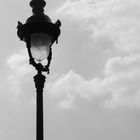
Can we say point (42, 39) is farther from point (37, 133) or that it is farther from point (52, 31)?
point (37, 133)

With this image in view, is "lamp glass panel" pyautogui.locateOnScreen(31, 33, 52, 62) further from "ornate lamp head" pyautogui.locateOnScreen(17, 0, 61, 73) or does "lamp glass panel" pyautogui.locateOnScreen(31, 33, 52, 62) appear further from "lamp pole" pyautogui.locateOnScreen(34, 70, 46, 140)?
"lamp pole" pyautogui.locateOnScreen(34, 70, 46, 140)

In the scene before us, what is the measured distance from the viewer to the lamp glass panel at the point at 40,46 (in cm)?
1282

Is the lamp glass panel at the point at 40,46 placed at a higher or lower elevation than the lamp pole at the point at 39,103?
higher

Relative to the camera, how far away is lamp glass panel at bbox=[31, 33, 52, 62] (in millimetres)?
12820

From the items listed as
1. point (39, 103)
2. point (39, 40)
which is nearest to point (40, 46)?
point (39, 40)

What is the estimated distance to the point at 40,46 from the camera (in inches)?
507

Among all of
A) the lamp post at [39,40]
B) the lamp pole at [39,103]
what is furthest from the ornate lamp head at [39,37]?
the lamp pole at [39,103]

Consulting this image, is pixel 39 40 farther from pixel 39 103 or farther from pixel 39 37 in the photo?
pixel 39 103

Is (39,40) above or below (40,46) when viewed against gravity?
above

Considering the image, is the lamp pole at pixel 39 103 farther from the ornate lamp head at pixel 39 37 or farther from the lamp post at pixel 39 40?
the ornate lamp head at pixel 39 37

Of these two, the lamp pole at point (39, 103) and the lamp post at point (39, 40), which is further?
the lamp post at point (39, 40)

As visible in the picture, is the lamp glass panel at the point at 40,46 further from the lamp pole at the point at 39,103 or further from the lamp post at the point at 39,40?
the lamp pole at the point at 39,103

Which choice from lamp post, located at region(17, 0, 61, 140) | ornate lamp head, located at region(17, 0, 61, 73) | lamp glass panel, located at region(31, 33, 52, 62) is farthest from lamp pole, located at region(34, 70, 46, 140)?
lamp glass panel, located at region(31, 33, 52, 62)

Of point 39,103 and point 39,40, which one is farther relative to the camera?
Result: point 39,40
